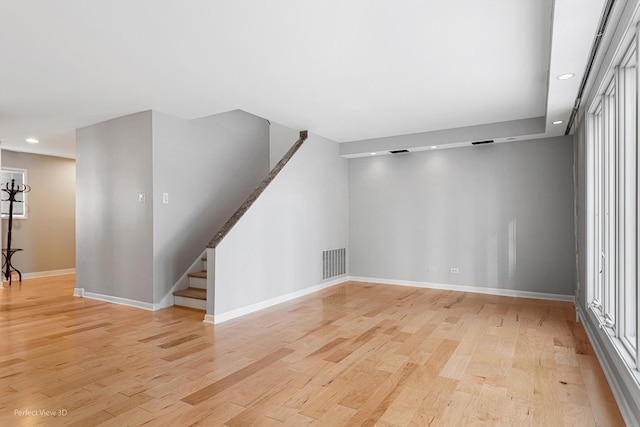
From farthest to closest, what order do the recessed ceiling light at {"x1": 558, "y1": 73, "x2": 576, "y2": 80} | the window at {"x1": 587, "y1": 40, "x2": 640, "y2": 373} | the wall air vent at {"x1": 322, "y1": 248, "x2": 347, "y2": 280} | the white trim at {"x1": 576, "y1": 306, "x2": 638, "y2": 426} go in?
1. the wall air vent at {"x1": 322, "y1": 248, "x2": 347, "y2": 280}
2. the recessed ceiling light at {"x1": 558, "y1": 73, "x2": 576, "y2": 80}
3. the window at {"x1": 587, "y1": 40, "x2": 640, "y2": 373}
4. the white trim at {"x1": 576, "y1": 306, "x2": 638, "y2": 426}

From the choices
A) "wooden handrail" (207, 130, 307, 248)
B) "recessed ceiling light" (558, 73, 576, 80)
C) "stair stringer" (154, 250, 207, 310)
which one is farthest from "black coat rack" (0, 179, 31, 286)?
"recessed ceiling light" (558, 73, 576, 80)

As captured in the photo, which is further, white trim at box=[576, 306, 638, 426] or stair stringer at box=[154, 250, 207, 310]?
stair stringer at box=[154, 250, 207, 310]

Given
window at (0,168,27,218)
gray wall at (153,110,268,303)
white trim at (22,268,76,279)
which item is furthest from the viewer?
white trim at (22,268,76,279)

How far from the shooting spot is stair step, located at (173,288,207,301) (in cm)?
471

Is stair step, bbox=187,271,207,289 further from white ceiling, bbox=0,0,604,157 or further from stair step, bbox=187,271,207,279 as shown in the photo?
white ceiling, bbox=0,0,604,157

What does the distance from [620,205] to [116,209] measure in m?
5.36

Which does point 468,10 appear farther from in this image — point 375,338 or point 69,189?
point 69,189

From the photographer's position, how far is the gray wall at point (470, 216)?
5.19m

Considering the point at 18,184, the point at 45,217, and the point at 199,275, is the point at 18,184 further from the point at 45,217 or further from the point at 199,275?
the point at 199,275

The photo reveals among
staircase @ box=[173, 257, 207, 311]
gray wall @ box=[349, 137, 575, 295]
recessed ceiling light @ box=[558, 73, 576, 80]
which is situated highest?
recessed ceiling light @ box=[558, 73, 576, 80]

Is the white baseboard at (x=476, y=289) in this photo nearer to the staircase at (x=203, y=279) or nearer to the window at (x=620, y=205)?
the window at (x=620, y=205)

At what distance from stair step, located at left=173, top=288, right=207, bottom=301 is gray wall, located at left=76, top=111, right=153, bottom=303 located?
36 cm

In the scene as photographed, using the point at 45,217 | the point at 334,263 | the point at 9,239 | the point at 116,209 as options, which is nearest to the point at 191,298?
the point at 116,209

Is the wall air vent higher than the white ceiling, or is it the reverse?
the white ceiling
